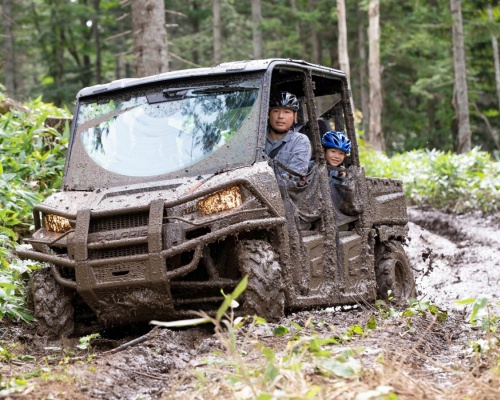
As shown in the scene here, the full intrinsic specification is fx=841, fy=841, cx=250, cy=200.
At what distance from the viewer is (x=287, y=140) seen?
296 inches

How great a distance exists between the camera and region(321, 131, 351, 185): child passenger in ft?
27.6

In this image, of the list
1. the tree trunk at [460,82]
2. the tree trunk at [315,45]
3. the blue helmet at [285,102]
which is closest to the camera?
the blue helmet at [285,102]

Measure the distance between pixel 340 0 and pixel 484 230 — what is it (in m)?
16.5

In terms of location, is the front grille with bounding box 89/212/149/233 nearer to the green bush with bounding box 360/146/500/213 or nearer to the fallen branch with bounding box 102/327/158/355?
the fallen branch with bounding box 102/327/158/355

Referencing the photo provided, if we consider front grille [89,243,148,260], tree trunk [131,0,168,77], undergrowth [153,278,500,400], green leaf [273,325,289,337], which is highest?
tree trunk [131,0,168,77]

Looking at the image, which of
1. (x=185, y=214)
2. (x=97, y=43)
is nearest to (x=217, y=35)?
(x=97, y=43)

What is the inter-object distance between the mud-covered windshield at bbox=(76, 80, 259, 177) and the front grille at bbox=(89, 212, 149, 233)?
67cm

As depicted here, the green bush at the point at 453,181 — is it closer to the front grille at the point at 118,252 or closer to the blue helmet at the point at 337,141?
the blue helmet at the point at 337,141

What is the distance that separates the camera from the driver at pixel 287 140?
7305 mm

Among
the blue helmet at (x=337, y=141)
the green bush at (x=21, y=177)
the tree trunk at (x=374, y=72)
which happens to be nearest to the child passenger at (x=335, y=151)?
the blue helmet at (x=337, y=141)

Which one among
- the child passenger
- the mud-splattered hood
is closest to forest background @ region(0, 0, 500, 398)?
the child passenger

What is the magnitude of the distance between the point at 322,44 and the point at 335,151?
138ft

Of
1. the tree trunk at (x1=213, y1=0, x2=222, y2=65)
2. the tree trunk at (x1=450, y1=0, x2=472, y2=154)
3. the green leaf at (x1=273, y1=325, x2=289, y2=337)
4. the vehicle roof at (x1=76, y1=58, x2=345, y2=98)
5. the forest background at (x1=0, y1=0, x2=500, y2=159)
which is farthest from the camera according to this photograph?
the tree trunk at (x1=213, y1=0, x2=222, y2=65)

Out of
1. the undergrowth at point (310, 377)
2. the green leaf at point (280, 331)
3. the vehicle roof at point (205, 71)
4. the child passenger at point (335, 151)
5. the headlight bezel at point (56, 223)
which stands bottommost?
the green leaf at point (280, 331)
